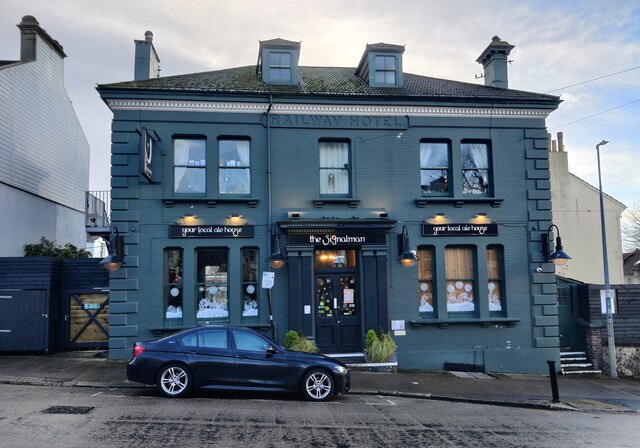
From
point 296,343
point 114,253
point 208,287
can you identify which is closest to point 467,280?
point 296,343

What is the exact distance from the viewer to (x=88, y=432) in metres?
7.89

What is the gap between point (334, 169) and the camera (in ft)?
53.4

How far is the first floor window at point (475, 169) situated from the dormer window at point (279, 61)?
19.5ft

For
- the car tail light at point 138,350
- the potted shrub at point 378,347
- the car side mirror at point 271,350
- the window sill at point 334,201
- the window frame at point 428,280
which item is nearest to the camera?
the car tail light at point 138,350

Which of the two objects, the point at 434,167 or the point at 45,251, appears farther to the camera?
the point at 45,251

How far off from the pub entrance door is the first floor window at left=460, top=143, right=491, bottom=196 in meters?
4.40

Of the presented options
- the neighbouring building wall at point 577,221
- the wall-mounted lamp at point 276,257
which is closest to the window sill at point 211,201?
the wall-mounted lamp at point 276,257

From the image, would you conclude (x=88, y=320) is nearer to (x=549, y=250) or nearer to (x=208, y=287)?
(x=208, y=287)

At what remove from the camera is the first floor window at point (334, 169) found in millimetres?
16250

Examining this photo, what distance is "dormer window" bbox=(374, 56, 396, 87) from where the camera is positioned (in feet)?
57.1

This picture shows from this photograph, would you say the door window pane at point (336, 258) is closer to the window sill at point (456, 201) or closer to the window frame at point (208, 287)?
the window sill at point (456, 201)

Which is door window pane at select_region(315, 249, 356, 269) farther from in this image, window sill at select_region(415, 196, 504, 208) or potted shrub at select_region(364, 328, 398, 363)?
window sill at select_region(415, 196, 504, 208)

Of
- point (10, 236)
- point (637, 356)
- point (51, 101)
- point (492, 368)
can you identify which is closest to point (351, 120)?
point (492, 368)

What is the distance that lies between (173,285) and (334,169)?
5.88 metres
